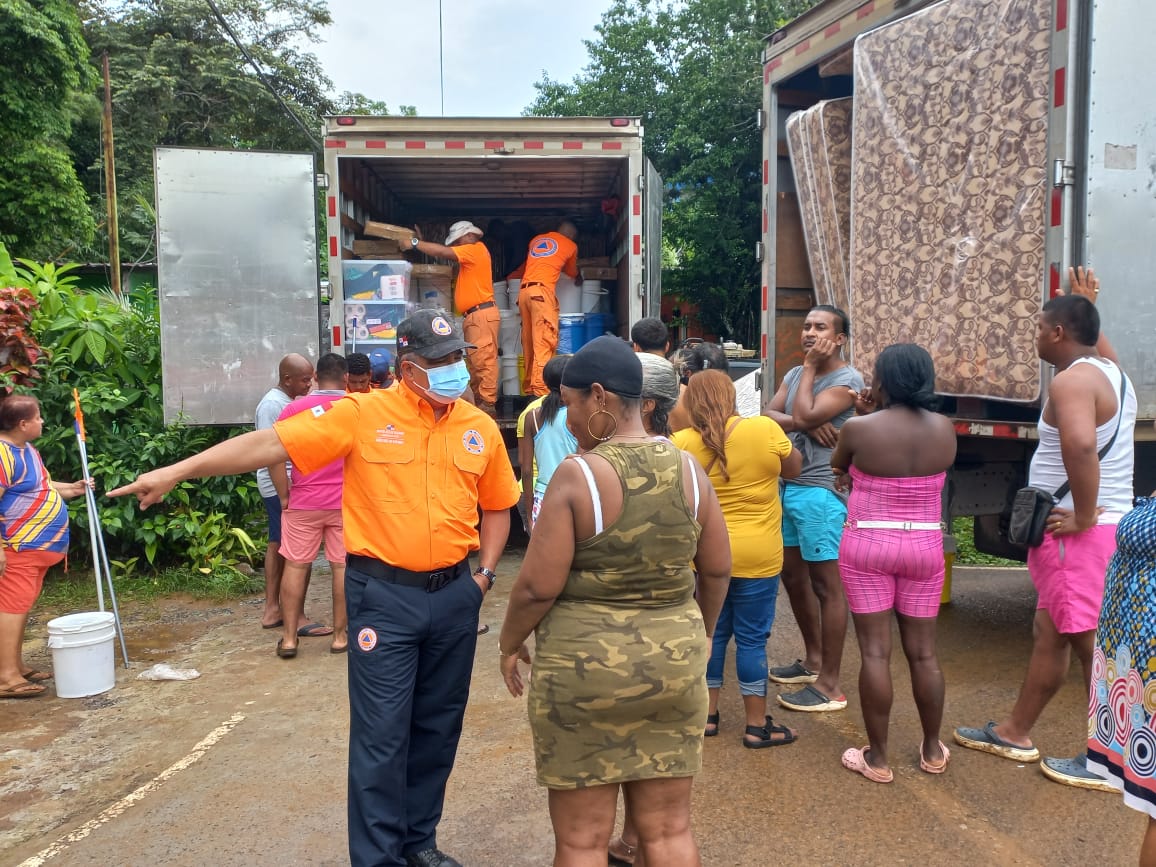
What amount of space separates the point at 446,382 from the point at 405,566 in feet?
1.89

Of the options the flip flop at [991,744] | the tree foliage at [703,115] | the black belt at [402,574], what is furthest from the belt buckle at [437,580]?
the tree foliage at [703,115]

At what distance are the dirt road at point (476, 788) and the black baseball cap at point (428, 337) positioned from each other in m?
1.66

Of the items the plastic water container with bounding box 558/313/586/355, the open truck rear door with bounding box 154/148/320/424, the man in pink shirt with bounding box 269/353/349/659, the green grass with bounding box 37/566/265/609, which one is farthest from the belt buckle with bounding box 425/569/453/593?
the plastic water container with bounding box 558/313/586/355

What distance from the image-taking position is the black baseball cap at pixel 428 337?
110 inches

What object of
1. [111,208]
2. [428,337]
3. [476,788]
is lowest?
[476,788]

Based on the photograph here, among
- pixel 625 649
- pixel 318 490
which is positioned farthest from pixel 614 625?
pixel 318 490

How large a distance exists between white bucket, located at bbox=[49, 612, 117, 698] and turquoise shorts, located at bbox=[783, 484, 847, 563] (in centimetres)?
351

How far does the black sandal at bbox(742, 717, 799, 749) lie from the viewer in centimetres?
376

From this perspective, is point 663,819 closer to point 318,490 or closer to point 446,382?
point 446,382

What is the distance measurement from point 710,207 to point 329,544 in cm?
1507

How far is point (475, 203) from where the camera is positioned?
893 cm

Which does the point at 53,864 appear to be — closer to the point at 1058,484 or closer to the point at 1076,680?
the point at 1058,484

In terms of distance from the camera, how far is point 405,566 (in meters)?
2.70

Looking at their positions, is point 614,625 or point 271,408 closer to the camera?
point 614,625
